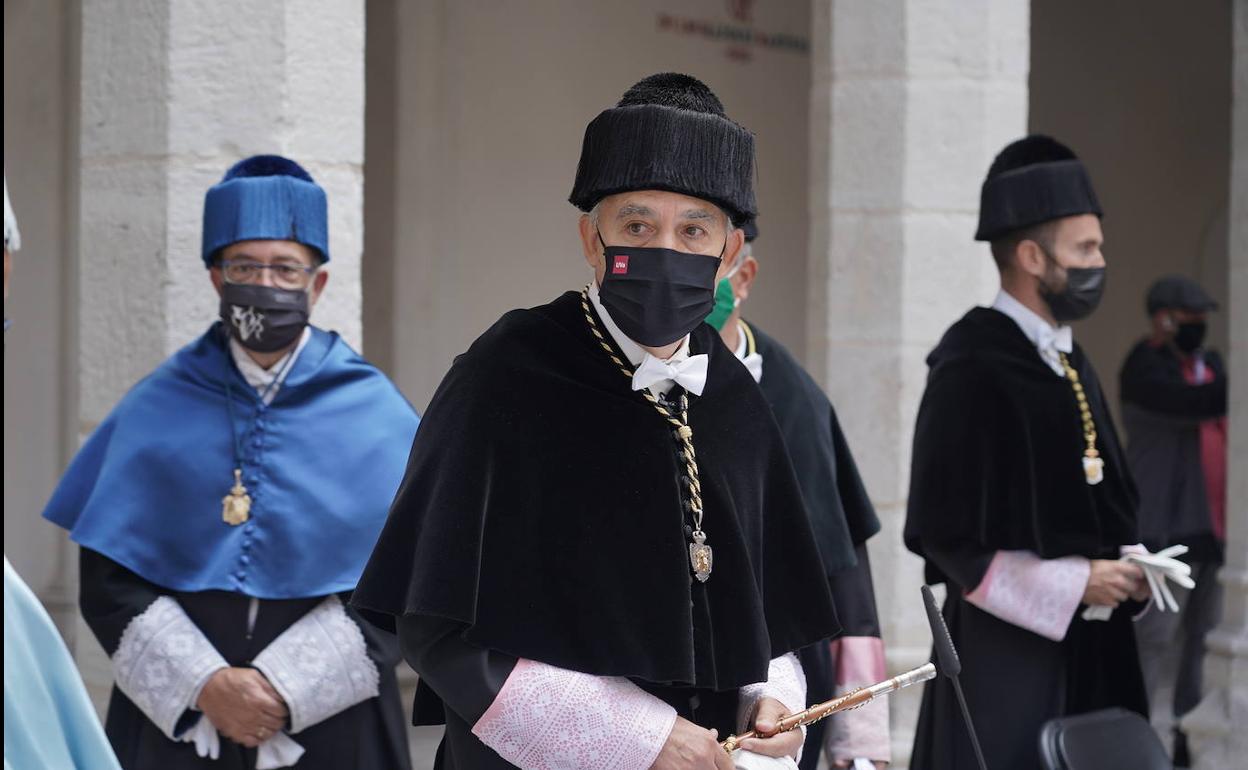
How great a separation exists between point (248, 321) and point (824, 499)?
1.33 metres

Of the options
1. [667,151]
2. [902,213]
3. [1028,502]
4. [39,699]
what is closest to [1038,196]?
[1028,502]

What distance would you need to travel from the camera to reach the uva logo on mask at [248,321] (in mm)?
3670

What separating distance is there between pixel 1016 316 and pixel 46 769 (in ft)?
10.0

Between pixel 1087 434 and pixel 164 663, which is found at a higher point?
pixel 1087 434

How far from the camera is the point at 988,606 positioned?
4203mm

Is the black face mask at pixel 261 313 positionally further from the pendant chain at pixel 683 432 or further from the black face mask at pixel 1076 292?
the black face mask at pixel 1076 292

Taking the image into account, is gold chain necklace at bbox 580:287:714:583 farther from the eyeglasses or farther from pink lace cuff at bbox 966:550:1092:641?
pink lace cuff at bbox 966:550:1092:641

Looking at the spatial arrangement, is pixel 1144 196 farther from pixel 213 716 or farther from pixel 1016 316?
pixel 213 716

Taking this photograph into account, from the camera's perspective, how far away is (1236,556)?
20.8 feet

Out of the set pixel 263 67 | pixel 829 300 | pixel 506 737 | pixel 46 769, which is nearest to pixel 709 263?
pixel 506 737

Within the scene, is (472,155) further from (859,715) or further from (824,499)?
(859,715)

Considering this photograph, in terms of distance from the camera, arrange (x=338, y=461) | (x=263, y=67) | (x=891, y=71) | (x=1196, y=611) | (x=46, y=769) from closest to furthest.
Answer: (x=46, y=769), (x=338, y=461), (x=263, y=67), (x=891, y=71), (x=1196, y=611)

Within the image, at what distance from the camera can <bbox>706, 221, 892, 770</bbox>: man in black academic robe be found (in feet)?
12.4

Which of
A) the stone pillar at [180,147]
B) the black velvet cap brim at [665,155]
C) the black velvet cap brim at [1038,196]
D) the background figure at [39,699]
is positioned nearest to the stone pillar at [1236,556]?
the black velvet cap brim at [1038,196]
